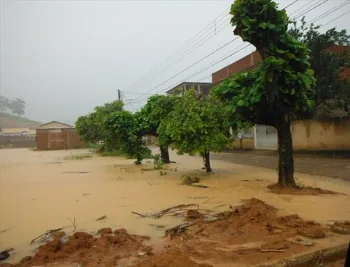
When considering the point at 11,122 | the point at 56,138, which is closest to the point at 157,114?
the point at 56,138

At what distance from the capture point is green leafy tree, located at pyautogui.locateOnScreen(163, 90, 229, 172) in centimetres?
1167

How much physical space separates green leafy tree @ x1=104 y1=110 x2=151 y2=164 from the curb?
12913 mm

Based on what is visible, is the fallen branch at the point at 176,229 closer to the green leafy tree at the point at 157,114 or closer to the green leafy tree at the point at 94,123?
the green leafy tree at the point at 157,114

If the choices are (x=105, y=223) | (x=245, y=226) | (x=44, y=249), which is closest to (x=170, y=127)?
(x=105, y=223)

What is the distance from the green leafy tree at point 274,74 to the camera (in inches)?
325

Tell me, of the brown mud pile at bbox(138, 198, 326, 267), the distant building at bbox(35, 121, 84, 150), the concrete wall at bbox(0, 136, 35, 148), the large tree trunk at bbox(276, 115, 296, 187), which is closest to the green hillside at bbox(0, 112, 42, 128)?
the concrete wall at bbox(0, 136, 35, 148)

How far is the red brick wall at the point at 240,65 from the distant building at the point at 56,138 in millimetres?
25076

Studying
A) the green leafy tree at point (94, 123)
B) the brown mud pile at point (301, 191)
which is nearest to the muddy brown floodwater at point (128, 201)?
the brown mud pile at point (301, 191)

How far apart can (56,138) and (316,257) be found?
4901cm

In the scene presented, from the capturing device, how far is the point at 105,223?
21.8 ft

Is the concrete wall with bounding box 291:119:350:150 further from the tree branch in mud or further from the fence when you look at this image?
the tree branch in mud

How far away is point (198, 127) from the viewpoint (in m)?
11.6

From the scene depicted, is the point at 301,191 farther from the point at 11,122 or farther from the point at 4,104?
the point at 4,104

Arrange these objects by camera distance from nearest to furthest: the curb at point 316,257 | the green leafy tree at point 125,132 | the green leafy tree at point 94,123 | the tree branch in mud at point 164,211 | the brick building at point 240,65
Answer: the curb at point 316,257
the tree branch in mud at point 164,211
the green leafy tree at point 125,132
the brick building at point 240,65
the green leafy tree at point 94,123
